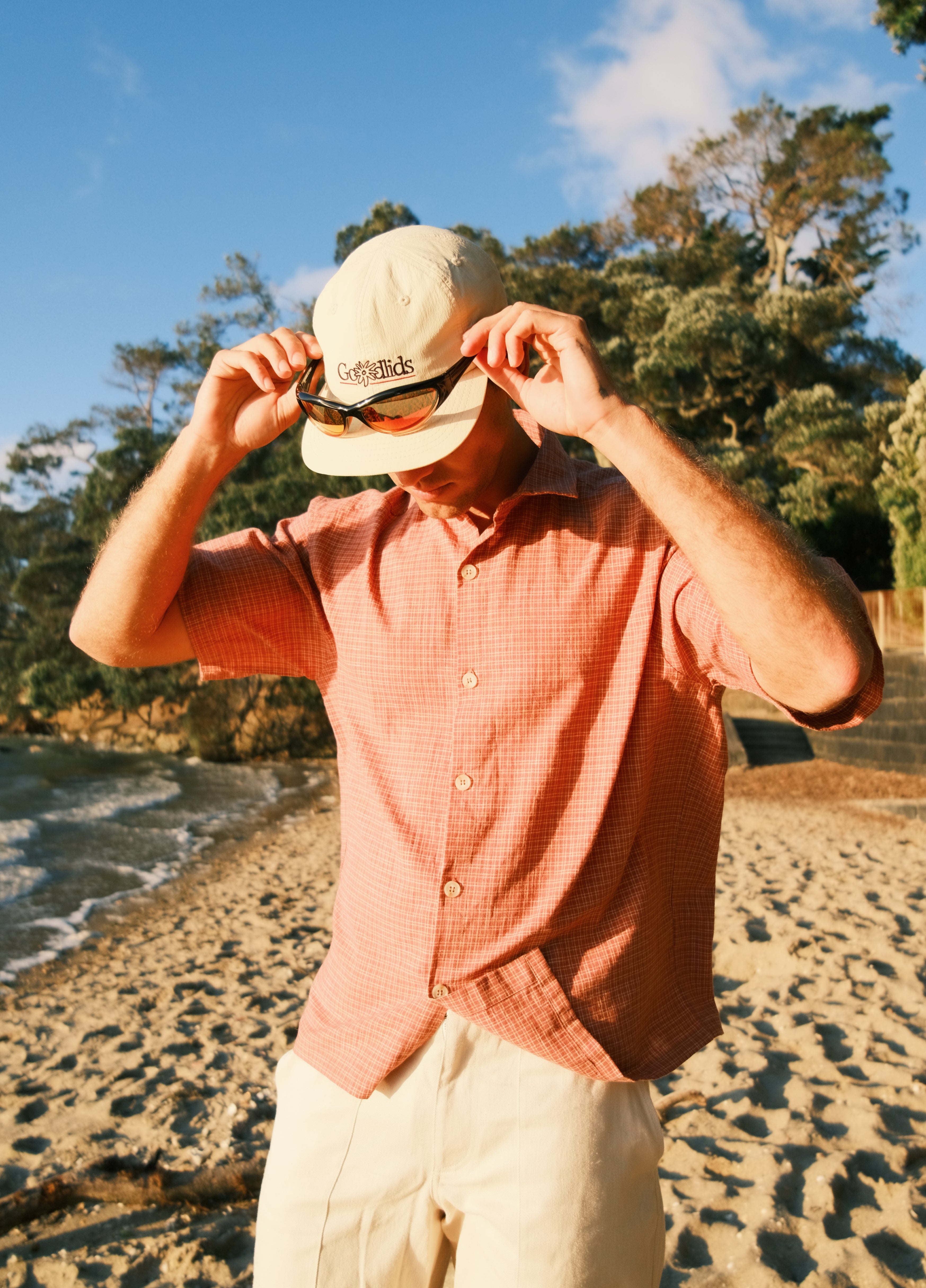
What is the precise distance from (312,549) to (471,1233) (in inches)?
47.8

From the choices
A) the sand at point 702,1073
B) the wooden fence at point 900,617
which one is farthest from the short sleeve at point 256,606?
the wooden fence at point 900,617

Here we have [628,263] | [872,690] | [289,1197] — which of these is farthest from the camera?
[628,263]

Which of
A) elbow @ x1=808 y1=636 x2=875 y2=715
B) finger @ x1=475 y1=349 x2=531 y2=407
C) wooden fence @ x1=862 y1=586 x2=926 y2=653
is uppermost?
finger @ x1=475 y1=349 x2=531 y2=407

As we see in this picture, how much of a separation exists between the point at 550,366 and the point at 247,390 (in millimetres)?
568

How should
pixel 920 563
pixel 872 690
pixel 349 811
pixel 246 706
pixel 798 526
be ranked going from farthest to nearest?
pixel 246 706
pixel 798 526
pixel 920 563
pixel 349 811
pixel 872 690

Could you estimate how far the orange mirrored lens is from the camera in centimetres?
157

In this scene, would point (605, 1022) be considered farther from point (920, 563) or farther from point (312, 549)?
point (920, 563)

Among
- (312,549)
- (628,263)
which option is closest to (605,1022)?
(312,549)

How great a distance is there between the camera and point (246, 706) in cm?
2206

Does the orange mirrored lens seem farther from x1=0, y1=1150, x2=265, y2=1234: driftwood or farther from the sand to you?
x1=0, y1=1150, x2=265, y2=1234: driftwood

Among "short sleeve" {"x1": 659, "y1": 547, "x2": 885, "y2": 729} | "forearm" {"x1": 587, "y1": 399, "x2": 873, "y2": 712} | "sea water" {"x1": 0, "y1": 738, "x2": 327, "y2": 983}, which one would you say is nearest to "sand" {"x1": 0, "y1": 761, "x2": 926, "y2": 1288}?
"sea water" {"x1": 0, "y1": 738, "x2": 327, "y2": 983}

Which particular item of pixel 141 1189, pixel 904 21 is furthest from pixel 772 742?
pixel 141 1189

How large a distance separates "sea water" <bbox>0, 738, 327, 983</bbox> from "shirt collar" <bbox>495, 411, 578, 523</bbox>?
7.17 m

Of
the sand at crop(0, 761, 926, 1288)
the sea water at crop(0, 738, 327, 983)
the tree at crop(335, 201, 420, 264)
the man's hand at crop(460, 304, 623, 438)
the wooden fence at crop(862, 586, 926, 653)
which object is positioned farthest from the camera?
the tree at crop(335, 201, 420, 264)
